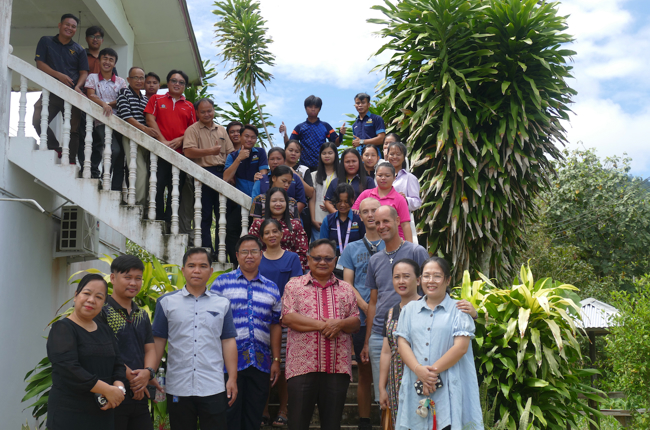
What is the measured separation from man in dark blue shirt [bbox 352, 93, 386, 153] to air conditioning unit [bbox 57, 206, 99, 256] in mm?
3417

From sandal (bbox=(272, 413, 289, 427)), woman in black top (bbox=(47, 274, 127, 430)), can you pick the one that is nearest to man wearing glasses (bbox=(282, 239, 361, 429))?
sandal (bbox=(272, 413, 289, 427))

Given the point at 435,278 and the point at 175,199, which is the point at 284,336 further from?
the point at 175,199

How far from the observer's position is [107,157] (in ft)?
18.6

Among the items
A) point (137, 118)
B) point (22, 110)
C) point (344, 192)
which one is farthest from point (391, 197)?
point (22, 110)

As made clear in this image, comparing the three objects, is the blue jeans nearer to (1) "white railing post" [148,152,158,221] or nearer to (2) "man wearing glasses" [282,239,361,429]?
(2) "man wearing glasses" [282,239,361,429]

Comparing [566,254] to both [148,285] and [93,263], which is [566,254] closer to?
[93,263]

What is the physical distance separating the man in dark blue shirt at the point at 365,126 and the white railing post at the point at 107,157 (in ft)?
9.35

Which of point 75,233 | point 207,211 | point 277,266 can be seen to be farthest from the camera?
point 75,233

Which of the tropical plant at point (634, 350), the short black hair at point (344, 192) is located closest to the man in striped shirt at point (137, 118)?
the short black hair at point (344, 192)

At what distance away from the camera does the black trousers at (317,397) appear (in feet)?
11.4

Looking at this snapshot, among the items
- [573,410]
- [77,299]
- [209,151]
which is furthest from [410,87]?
[77,299]

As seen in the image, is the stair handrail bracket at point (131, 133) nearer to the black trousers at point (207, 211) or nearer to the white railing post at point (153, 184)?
the white railing post at point (153, 184)

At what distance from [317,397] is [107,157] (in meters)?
3.55

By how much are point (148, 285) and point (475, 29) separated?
18.0 ft
